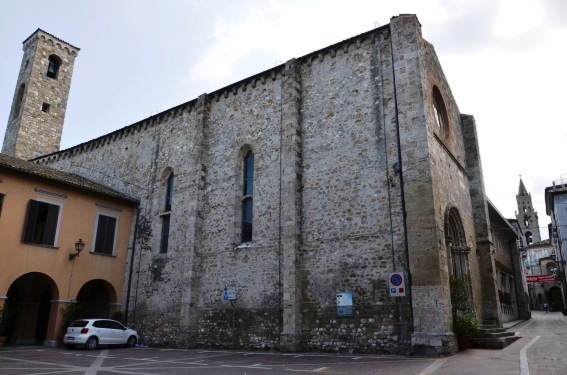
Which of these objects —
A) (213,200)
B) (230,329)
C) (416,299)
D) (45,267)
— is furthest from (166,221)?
(416,299)

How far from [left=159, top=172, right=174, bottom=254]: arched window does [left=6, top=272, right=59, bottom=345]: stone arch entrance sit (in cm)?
514

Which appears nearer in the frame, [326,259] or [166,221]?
[326,259]

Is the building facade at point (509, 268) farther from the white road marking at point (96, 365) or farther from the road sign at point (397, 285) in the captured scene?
the white road marking at point (96, 365)

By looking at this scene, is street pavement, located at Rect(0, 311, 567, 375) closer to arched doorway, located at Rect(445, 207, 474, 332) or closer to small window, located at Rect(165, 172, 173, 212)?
arched doorway, located at Rect(445, 207, 474, 332)

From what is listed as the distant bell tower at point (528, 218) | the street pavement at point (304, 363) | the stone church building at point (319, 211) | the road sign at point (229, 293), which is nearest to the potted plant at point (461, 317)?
the street pavement at point (304, 363)

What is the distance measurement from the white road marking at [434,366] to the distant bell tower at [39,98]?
28.4 metres

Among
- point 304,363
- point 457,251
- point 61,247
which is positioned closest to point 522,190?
point 457,251

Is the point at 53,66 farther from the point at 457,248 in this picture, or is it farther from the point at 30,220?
the point at 457,248

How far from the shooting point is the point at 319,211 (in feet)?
49.5

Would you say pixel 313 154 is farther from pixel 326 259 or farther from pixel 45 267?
pixel 45 267

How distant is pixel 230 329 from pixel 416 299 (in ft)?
23.4

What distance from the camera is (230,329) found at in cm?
1591

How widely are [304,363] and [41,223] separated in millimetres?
13239

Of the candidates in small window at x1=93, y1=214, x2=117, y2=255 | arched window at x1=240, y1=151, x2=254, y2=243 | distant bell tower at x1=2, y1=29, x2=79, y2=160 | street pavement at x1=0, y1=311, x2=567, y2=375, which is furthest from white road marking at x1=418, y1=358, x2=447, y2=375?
distant bell tower at x1=2, y1=29, x2=79, y2=160
